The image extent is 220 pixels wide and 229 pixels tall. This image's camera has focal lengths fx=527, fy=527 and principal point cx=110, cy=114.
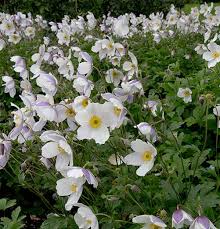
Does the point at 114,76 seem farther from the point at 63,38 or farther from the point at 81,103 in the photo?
the point at 63,38

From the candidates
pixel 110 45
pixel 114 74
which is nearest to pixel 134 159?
pixel 114 74

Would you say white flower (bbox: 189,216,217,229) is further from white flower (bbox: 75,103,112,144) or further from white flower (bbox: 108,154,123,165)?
white flower (bbox: 108,154,123,165)

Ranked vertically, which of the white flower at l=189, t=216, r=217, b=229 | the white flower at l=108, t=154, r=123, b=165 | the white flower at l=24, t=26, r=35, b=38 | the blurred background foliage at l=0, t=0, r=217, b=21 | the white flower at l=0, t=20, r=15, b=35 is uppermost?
the white flower at l=189, t=216, r=217, b=229

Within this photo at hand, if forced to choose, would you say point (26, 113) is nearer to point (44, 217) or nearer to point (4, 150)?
point (4, 150)

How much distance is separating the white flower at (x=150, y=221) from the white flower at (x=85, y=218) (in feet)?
0.56

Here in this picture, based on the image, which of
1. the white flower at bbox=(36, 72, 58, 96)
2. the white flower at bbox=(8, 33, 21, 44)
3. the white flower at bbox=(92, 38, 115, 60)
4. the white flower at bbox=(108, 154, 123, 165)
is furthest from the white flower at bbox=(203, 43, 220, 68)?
the white flower at bbox=(8, 33, 21, 44)

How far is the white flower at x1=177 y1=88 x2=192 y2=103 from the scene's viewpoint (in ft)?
11.5

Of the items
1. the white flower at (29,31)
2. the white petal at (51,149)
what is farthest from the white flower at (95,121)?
the white flower at (29,31)

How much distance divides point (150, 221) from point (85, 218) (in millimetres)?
280

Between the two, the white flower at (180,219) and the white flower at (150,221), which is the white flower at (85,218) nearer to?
the white flower at (150,221)

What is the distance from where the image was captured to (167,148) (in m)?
2.88

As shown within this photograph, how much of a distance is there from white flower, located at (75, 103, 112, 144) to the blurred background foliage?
850 centimetres

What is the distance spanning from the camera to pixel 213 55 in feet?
12.0

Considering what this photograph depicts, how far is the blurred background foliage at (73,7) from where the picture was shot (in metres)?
10.7
